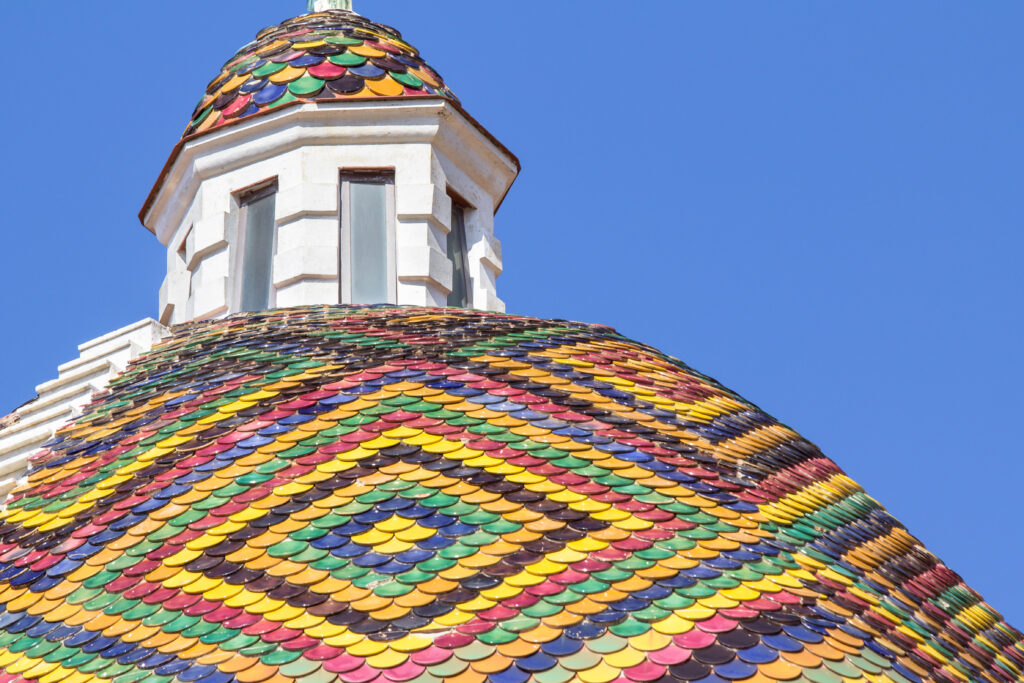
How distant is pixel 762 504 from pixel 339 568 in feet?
8.38

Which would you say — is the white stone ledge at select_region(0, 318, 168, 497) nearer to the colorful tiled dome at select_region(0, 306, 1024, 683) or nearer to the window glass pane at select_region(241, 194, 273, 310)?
the colorful tiled dome at select_region(0, 306, 1024, 683)

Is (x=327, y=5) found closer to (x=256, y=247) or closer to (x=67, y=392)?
(x=256, y=247)

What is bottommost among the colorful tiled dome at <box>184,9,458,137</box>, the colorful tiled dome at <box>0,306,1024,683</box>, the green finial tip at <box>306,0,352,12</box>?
the colorful tiled dome at <box>0,306,1024,683</box>

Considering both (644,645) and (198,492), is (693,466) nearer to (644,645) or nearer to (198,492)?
(644,645)

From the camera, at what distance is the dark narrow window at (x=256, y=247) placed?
16.2m

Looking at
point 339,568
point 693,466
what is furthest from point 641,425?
point 339,568

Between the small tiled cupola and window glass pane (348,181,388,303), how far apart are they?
1 centimetres

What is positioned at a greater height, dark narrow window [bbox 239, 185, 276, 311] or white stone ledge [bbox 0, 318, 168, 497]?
dark narrow window [bbox 239, 185, 276, 311]

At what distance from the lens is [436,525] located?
9586mm

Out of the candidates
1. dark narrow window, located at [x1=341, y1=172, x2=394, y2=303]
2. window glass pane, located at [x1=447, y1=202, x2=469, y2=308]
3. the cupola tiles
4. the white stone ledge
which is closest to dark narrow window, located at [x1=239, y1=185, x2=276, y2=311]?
dark narrow window, located at [x1=341, y1=172, x2=394, y2=303]

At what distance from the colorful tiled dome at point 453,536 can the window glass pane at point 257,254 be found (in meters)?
3.55

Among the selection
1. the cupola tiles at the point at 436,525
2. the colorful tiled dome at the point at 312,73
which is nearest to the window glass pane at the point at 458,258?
the colorful tiled dome at the point at 312,73

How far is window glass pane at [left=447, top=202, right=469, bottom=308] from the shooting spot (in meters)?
16.8

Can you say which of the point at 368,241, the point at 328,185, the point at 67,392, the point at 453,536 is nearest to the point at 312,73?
the point at 328,185
